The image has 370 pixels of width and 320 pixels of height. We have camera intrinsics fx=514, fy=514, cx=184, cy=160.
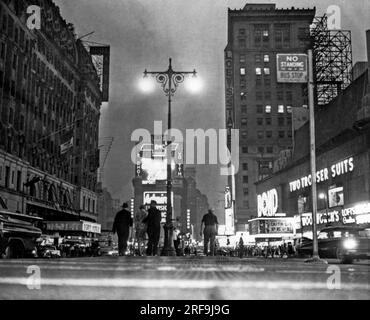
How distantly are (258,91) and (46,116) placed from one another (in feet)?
228

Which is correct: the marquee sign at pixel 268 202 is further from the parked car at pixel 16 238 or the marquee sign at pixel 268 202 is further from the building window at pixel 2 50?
the parked car at pixel 16 238

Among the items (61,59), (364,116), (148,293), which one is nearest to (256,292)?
(148,293)

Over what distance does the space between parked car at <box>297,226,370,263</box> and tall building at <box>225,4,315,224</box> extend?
89.6 metres

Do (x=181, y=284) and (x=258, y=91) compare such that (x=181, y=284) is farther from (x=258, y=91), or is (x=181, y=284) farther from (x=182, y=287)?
(x=258, y=91)

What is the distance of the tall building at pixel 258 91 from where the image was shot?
117 m

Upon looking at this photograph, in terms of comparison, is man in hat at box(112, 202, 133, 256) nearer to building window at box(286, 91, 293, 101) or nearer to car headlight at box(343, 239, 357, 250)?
car headlight at box(343, 239, 357, 250)

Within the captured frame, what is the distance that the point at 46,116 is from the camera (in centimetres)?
6009

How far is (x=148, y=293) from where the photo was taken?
141 inches

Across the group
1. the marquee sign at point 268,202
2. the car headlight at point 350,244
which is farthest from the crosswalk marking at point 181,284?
the marquee sign at point 268,202

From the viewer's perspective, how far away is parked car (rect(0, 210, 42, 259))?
15383mm

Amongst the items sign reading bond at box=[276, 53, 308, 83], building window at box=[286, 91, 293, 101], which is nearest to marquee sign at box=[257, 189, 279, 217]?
building window at box=[286, 91, 293, 101]
